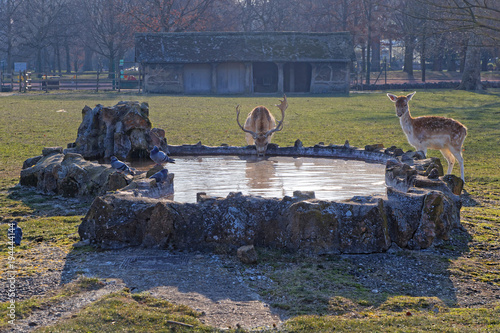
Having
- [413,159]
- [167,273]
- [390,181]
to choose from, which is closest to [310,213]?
[167,273]

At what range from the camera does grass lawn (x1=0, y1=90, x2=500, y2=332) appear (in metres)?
5.05

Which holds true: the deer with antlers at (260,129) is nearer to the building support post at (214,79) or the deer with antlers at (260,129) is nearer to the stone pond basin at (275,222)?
the stone pond basin at (275,222)

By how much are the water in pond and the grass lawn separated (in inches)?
67.3

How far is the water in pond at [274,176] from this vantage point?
9.36 meters

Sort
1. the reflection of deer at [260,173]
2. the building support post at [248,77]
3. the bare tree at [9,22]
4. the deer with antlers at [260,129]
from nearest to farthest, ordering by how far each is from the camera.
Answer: the reflection of deer at [260,173] → the deer with antlers at [260,129] → the building support post at [248,77] → the bare tree at [9,22]

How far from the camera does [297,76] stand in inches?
1884

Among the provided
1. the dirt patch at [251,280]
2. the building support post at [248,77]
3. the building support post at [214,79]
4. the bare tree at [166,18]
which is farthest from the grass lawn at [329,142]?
the bare tree at [166,18]

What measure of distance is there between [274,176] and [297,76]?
124ft

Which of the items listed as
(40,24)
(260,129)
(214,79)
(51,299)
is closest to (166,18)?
(214,79)

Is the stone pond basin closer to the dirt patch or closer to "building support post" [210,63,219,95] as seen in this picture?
the dirt patch

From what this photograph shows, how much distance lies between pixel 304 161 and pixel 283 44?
114 ft

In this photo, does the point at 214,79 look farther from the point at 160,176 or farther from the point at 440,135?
the point at 160,176

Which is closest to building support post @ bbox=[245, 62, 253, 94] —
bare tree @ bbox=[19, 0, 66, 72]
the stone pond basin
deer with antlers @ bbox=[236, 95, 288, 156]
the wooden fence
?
the wooden fence

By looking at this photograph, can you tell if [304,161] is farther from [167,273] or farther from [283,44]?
[283,44]
